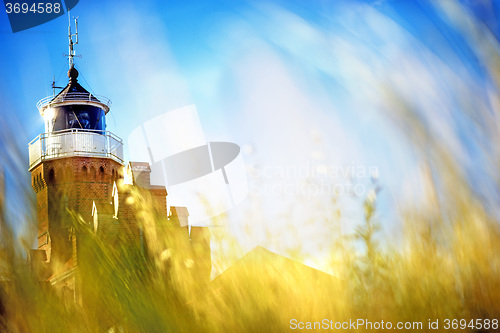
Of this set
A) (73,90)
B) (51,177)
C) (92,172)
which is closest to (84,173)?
→ (92,172)

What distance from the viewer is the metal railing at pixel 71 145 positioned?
20.7m

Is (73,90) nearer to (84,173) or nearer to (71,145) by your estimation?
(71,145)

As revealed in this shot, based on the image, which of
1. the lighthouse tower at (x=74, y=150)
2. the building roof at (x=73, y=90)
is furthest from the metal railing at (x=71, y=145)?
the building roof at (x=73, y=90)

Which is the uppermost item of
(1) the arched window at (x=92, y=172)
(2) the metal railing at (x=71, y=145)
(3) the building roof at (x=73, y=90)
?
(3) the building roof at (x=73, y=90)

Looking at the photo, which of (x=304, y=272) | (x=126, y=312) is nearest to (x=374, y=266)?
(x=304, y=272)

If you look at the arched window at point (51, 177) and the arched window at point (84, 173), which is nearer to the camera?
the arched window at point (51, 177)

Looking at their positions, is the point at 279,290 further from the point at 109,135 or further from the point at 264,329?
the point at 109,135

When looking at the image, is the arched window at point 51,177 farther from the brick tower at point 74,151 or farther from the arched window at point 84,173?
the arched window at point 84,173

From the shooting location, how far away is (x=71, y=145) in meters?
20.8

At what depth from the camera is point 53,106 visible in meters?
20.4

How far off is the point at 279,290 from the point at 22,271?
1151mm

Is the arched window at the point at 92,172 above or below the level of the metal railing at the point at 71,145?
below

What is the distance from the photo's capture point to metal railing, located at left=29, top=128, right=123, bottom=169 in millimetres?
20672

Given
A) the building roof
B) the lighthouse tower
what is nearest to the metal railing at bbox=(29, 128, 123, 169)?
the lighthouse tower
